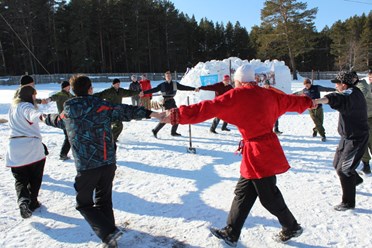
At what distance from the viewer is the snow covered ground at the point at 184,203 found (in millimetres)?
3627

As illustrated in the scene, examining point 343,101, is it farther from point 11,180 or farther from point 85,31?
point 85,31

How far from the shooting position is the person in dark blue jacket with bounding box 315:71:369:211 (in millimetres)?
3994

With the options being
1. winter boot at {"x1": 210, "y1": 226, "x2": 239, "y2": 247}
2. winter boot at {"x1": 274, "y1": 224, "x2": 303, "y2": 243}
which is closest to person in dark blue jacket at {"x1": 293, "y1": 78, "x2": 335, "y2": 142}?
winter boot at {"x1": 274, "y1": 224, "x2": 303, "y2": 243}

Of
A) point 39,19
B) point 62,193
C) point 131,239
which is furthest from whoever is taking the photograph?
point 39,19

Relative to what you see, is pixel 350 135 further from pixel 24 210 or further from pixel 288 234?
pixel 24 210

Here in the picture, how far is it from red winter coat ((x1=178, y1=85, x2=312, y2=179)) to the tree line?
1422 inches

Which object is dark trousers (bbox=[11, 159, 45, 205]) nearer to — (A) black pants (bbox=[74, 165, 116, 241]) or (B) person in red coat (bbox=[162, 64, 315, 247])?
(A) black pants (bbox=[74, 165, 116, 241])

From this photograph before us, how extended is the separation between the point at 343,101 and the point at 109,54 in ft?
154

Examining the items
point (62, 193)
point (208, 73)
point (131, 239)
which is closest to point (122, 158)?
point (62, 193)

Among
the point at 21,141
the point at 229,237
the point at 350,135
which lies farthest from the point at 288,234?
the point at 21,141

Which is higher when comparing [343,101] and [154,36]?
[154,36]

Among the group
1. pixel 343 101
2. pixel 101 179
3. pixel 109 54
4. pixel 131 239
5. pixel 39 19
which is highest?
pixel 39 19

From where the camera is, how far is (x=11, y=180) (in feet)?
19.1

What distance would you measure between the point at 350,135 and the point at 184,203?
251cm
